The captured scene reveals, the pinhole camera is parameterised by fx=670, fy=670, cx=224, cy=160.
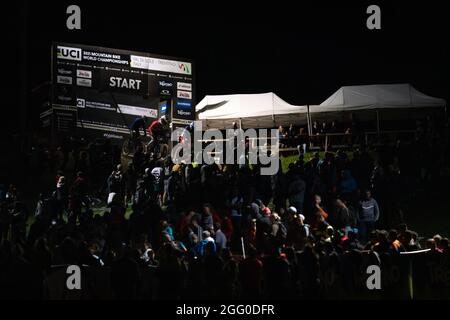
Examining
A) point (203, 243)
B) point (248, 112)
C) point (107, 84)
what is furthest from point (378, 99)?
point (203, 243)

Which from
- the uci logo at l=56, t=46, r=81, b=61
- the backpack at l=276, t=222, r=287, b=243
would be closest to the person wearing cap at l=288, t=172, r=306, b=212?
the backpack at l=276, t=222, r=287, b=243

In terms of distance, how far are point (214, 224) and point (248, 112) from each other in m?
18.3

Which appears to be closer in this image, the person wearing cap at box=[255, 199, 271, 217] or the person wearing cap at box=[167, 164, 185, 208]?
the person wearing cap at box=[255, 199, 271, 217]

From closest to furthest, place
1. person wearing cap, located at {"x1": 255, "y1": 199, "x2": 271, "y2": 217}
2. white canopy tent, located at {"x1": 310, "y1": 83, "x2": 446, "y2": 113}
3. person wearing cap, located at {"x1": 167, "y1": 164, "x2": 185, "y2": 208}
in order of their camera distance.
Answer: person wearing cap, located at {"x1": 255, "y1": 199, "x2": 271, "y2": 217} < person wearing cap, located at {"x1": 167, "y1": 164, "x2": 185, "y2": 208} < white canopy tent, located at {"x1": 310, "y1": 83, "x2": 446, "y2": 113}

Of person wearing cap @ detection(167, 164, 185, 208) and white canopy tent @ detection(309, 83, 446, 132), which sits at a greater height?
white canopy tent @ detection(309, 83, 446, 132)

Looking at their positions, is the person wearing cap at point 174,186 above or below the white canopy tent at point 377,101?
below

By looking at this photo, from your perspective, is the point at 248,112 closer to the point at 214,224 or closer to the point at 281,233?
the point at 214,224

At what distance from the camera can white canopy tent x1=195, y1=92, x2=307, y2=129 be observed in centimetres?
3281

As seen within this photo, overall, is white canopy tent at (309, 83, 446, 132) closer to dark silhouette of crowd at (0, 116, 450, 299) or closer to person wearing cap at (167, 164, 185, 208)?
dark silhouette of crowd at (0, 116, 450, 299)

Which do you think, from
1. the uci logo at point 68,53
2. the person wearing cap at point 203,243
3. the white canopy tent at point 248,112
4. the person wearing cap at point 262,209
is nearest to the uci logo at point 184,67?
the uci logo at point 68,53

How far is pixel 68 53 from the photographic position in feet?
86.0

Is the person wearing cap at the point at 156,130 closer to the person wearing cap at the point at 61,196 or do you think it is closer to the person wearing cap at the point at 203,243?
the person wearing cap at the point at 61,196

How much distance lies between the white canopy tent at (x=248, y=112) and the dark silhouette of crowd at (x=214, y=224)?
9.41 metres

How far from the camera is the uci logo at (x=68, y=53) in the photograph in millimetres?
26062
